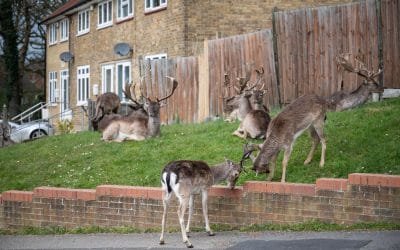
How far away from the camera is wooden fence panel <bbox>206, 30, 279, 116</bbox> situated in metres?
20.9

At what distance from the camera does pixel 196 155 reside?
15.1 meters

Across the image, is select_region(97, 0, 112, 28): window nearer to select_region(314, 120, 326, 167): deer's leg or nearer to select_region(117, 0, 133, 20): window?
select_region(117, 0, 133, 20): window

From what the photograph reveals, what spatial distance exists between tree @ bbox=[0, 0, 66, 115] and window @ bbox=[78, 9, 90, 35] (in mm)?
9572

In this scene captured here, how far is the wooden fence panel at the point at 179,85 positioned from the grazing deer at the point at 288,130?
1056cm

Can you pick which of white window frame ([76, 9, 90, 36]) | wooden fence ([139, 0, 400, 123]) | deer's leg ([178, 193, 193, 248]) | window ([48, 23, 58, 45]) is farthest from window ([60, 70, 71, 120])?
deer's leg ([178, 193, 193, 248])

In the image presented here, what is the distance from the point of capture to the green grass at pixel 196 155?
494 inches

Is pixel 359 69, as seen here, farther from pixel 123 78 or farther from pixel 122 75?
pixel 122 75

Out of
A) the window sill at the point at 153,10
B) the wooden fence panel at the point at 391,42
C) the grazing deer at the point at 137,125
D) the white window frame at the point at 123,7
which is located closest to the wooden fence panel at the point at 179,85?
the grazing deer at the point at 137,125

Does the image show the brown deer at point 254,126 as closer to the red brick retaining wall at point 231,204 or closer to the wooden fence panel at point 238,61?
the red brick retaining wall at point 231,204

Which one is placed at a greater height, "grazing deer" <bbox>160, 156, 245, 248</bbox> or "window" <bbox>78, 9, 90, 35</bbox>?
"window" <bbox>78, 9, 90, 35</bbox>

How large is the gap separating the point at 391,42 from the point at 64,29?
2660cm

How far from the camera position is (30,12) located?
164 feet

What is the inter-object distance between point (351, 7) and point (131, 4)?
14.1 metres

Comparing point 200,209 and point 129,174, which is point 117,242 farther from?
point 129,174
